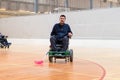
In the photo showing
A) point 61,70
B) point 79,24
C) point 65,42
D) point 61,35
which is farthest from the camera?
point 79,24

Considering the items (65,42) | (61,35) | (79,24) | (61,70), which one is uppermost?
(61,35)

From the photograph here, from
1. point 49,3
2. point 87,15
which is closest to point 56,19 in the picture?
point 87,15

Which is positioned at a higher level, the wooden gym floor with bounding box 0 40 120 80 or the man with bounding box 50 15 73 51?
the man with bounding box 50 15 73 51

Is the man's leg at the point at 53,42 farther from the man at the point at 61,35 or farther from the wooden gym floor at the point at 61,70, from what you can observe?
the wooden gym floor at the point at 61,70

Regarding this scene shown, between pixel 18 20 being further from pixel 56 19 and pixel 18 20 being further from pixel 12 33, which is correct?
pixel 56 19

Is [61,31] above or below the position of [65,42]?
above

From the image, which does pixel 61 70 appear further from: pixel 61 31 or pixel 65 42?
pixel 61 31

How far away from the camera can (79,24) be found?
61.1 ft

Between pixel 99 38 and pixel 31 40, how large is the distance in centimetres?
594

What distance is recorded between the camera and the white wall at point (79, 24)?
670 inches

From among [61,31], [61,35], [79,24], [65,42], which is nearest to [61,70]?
[65,42]

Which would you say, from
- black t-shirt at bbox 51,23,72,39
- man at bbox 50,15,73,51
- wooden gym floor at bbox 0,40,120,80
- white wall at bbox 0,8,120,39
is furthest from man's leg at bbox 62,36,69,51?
white wall at bbox 0,8,120,39

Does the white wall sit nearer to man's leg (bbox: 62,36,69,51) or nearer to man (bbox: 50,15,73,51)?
man (bbox: 50,15,73,51)

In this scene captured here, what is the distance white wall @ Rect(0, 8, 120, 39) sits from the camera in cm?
1702
